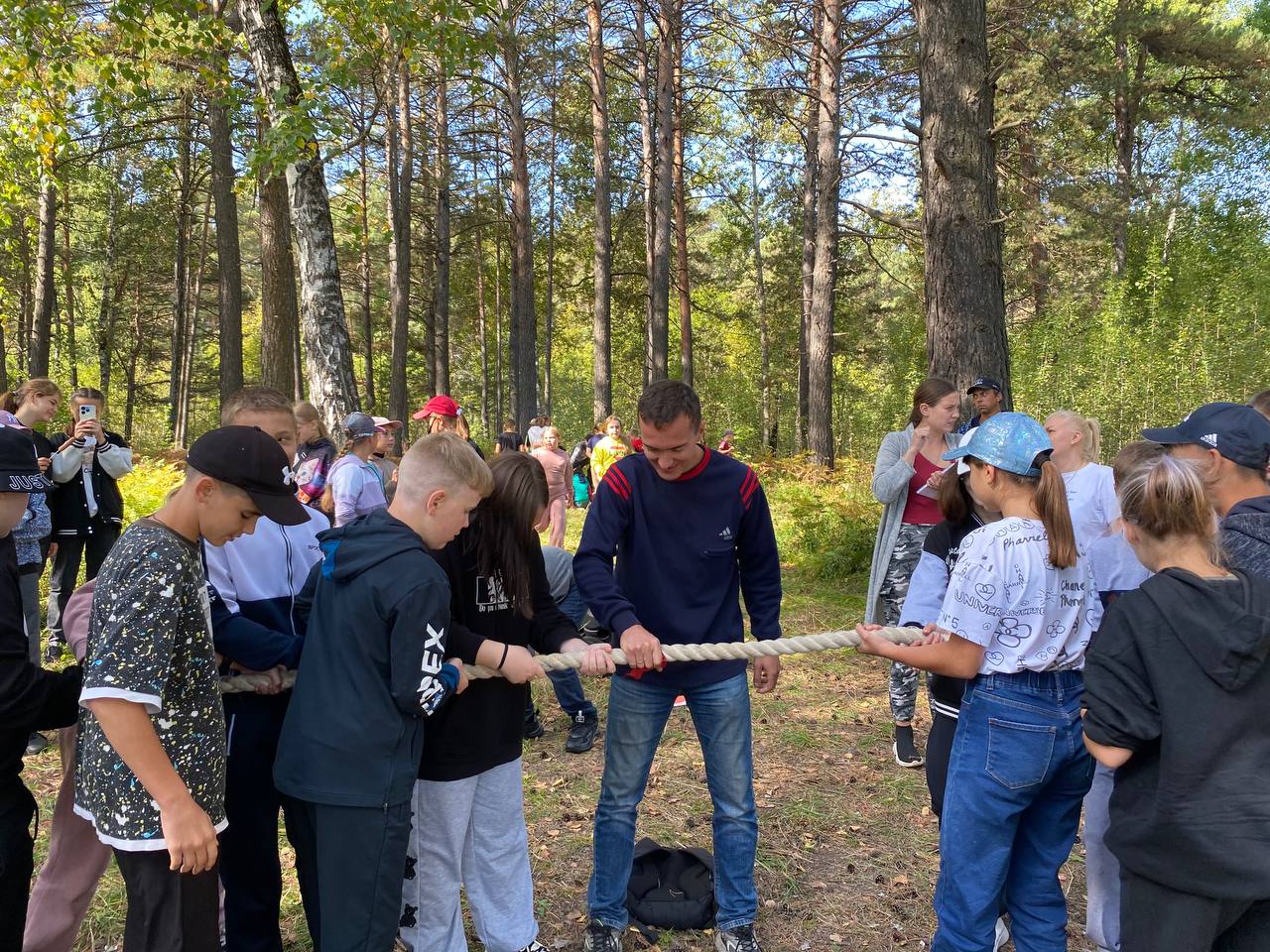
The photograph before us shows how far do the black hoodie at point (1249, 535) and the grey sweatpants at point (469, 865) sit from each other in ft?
8.30

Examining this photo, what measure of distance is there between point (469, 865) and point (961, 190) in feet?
18.9

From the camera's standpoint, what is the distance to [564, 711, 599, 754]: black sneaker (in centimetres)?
532

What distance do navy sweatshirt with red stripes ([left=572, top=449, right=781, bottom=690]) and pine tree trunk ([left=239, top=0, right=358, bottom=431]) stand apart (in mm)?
4561

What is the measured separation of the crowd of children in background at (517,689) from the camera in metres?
1.98

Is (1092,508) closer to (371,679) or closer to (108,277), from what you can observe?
(371,679)

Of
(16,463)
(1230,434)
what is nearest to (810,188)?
(1230,434)

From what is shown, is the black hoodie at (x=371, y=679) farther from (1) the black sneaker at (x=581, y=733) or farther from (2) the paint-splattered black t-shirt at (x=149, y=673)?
(1) the black sneaker at (x=581, y=733)

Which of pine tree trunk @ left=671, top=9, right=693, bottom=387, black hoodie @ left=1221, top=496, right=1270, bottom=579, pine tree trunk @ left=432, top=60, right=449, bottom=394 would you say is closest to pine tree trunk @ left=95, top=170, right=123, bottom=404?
pine tree trunk @ left=432, top=60, right=449, bottom=394

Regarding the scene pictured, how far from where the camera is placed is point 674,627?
313 cm

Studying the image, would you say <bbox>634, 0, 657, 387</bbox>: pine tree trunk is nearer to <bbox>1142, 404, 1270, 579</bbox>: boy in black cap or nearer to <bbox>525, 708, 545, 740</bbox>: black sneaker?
<bbox>525, 708, 545, 740</bbox>: black sneaker

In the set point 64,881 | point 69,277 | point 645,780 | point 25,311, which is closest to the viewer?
point 64,881

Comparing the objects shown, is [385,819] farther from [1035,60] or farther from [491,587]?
[1035,60]

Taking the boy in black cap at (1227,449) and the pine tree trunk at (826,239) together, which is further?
the pine tree trunk at (826,239)

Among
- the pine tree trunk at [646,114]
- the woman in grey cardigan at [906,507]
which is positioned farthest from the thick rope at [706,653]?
the pine tree trunk at [646,114]
